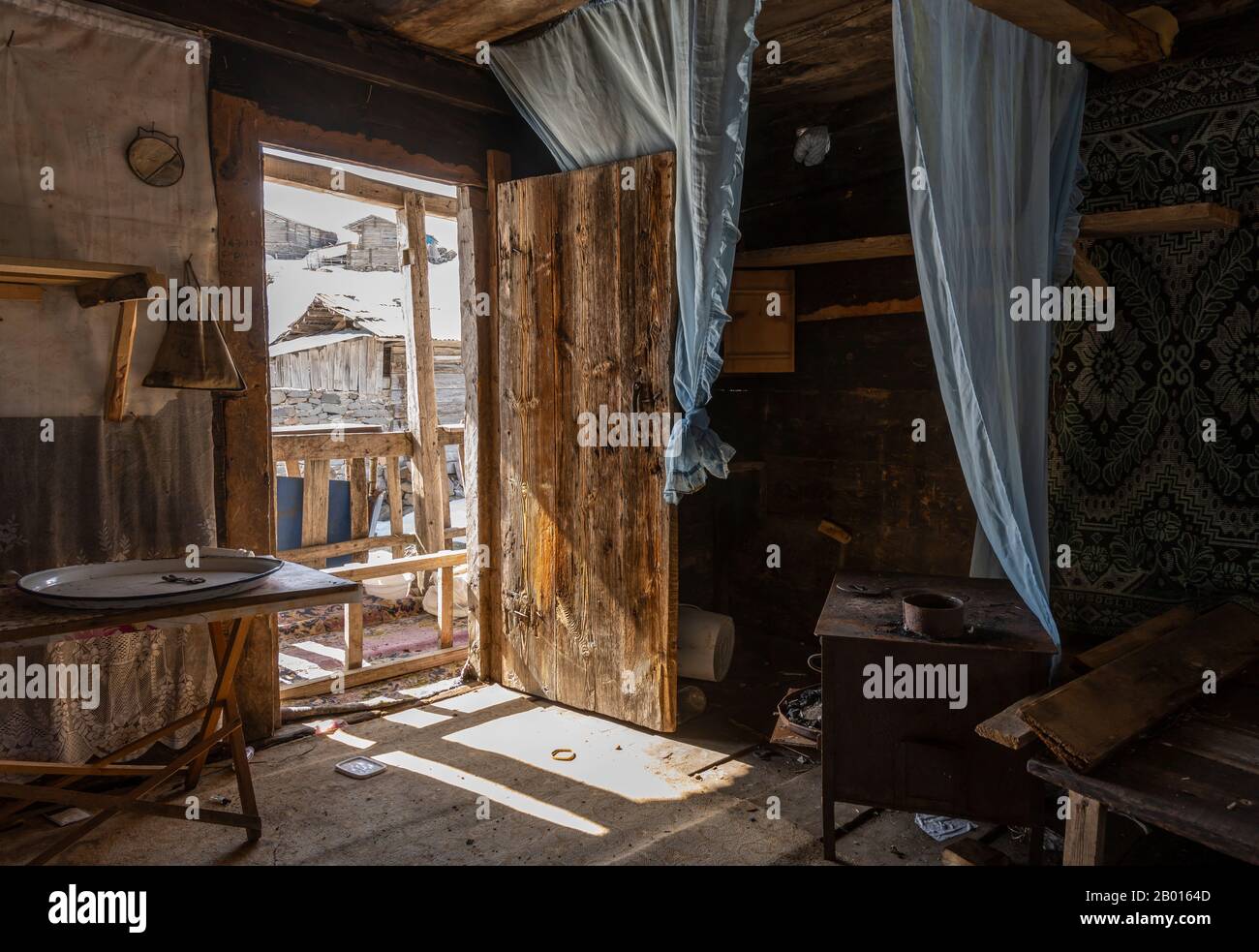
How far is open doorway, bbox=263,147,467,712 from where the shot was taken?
5.07 meters

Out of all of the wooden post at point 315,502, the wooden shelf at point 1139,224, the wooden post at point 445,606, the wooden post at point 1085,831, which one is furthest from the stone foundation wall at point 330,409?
the wooden post at point 1085,831

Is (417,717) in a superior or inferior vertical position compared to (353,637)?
inferior

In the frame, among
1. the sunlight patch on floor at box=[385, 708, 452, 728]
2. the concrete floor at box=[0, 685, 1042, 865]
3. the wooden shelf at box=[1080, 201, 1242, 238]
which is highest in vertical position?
the wooden shelf at box=[1080, 201, 1242, 238]

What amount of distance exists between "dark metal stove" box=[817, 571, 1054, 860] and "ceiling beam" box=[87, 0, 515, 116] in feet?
10.2

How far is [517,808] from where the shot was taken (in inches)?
129

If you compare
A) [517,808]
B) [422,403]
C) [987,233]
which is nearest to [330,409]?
[422,403]

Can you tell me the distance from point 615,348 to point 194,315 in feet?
5.51

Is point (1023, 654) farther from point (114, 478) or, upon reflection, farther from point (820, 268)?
point (114, 478)

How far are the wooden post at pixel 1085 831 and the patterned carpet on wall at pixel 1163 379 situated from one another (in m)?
1.57

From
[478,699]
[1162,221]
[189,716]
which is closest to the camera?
[1162,221]

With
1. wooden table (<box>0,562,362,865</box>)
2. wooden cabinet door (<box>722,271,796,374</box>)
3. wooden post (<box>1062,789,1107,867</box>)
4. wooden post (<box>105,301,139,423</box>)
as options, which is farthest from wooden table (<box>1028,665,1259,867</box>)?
wooden post (<box>105,301,139,423</box>)

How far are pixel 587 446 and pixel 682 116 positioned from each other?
1444 millimetres

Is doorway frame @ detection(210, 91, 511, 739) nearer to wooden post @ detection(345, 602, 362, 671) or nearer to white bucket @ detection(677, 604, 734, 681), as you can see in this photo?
wooden post @ detection(345, 602, 362, 671)

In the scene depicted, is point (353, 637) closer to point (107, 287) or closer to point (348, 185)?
point (107, 287)
